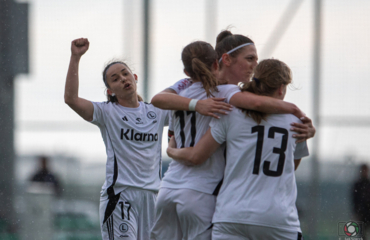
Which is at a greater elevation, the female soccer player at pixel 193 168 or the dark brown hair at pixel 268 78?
the dark brown hair at pixel 268 78

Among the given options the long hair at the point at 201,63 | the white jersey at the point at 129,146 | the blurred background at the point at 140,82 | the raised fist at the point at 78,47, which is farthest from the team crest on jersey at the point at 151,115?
the blurred background at the point at 140,82

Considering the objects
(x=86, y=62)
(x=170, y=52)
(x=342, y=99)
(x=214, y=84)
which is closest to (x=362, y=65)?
(x=342, y=99)

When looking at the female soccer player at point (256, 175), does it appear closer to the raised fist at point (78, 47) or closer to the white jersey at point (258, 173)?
the white jersey at point (258, 173)

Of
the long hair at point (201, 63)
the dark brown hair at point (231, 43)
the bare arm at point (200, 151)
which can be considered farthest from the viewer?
the dark brown hair at point (231, 43)

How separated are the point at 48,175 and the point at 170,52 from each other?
2.20 meters

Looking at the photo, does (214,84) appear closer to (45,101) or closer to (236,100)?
(236,100)

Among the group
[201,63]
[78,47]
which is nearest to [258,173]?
[201,63]

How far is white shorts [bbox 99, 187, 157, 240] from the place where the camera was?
2512 mm

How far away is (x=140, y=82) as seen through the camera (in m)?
5.15

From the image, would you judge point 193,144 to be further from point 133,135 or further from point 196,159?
point 133,135

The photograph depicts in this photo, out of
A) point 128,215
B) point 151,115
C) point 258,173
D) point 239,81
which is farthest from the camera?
point 151,115

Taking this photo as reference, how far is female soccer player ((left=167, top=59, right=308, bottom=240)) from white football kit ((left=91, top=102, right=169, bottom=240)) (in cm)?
93

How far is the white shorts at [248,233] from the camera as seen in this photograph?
1.65 metres

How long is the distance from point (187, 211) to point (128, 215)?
0.84m
